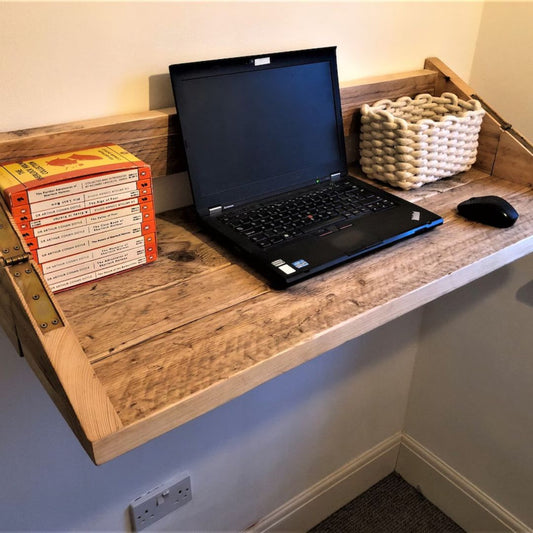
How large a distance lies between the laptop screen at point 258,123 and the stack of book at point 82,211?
116mm

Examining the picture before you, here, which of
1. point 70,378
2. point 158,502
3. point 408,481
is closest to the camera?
point 70,378

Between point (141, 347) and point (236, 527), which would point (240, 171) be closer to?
point (141, 347)

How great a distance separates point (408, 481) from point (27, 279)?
139cm

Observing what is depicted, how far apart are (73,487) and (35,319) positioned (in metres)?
0.58

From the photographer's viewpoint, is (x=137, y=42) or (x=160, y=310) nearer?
(x=160, y=310)

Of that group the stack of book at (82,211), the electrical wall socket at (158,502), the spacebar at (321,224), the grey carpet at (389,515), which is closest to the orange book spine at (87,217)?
the stack of book at (82,211)

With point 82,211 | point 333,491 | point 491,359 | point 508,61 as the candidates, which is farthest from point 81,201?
point 333,491

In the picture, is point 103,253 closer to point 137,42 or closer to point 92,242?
point 92,242

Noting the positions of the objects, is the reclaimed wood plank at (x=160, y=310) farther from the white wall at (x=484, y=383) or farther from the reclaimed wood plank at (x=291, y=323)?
the white wall at (x=484, y=383)

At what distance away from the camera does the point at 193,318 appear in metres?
0.66

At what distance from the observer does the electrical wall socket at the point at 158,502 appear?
3.62ft

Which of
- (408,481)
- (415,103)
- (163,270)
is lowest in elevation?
(408,481)

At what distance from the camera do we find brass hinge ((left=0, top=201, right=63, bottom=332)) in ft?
1.82

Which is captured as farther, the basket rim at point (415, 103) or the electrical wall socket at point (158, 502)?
the electrical wall socket at point (158, 502)
